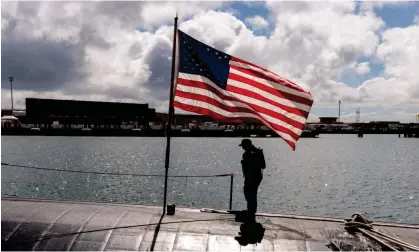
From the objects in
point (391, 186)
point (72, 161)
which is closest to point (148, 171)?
point (72, 161)

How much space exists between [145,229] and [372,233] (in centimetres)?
587

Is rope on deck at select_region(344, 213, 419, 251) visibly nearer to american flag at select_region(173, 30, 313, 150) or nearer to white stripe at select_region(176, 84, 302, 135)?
american flag at select_region(173, 30, 313, 150)

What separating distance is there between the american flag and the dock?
2600 millimetres

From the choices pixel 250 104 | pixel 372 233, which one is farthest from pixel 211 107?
pixel 372 233

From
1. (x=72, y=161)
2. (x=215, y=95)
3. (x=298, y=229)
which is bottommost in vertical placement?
(x=72, y=161)

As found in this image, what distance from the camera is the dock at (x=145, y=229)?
9.68 m

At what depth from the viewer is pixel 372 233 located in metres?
10.1

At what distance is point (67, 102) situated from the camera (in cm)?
15900

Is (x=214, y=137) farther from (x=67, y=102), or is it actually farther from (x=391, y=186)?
(x=391, y=186)

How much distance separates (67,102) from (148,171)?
4334 inches

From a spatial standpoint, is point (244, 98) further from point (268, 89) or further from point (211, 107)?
point (211, 107)

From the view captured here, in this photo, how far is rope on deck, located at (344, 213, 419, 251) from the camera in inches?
370

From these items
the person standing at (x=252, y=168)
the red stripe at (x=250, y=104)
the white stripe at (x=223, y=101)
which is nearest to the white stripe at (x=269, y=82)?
the red stripe at (x=250, y=104)

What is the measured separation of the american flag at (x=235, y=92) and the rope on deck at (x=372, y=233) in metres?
2.71
